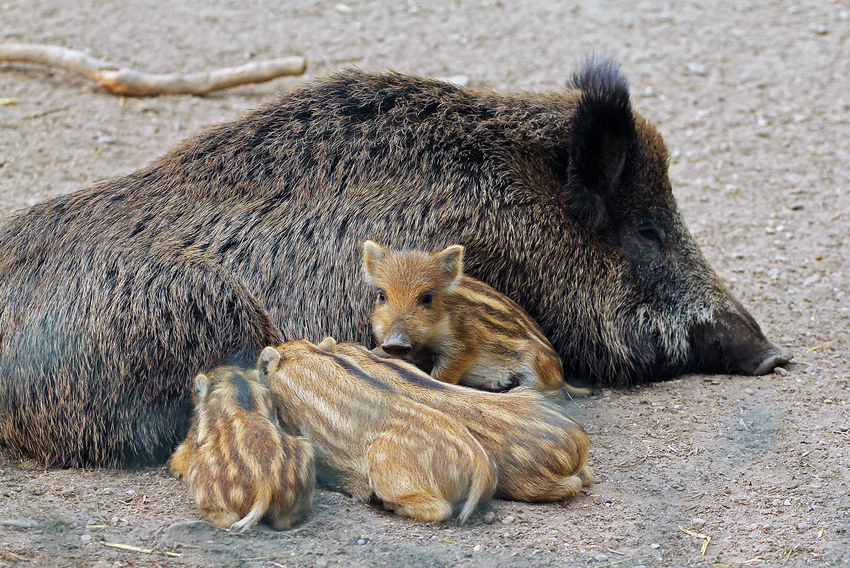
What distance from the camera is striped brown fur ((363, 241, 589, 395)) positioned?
431 cm

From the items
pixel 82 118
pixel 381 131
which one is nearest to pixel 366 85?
pixel 381 131

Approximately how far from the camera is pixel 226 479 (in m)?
3.42

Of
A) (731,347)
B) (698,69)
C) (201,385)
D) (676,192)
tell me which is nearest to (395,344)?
(201,385)

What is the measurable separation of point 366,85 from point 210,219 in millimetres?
1286

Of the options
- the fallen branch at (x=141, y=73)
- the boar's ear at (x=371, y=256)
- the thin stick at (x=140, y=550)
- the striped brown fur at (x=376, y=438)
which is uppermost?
the fallen branch at (x=141, y=73)

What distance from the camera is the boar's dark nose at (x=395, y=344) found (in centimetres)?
407

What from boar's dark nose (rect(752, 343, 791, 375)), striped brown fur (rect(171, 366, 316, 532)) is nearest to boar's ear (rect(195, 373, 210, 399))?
striped brown fur (rect(171, 366, 316, 532))

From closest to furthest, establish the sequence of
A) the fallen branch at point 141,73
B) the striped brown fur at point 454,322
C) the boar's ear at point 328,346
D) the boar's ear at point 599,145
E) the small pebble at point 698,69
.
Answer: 1. the boar's ear at point 328,346
2. the striped brown fur at point 454,322
3. the boar's ear at point 599,145
4. the fallen branch at point 141,73
5. the small pebble at point 698,69

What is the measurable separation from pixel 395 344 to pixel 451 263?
0.59 m

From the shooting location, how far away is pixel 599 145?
497cm

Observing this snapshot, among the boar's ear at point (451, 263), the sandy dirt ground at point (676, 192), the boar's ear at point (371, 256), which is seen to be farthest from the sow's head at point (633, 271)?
the boar's ear at point (371, 256)

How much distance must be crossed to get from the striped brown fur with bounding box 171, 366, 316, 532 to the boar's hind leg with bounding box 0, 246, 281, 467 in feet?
1.45

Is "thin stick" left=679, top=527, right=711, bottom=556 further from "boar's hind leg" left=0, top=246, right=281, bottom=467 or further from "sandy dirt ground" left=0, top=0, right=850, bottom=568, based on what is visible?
"boar's hind leg" left=0, top=246, right=281, bottom=467

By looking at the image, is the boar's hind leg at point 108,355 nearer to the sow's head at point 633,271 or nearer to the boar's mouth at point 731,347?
the sow's head at point 633,271
